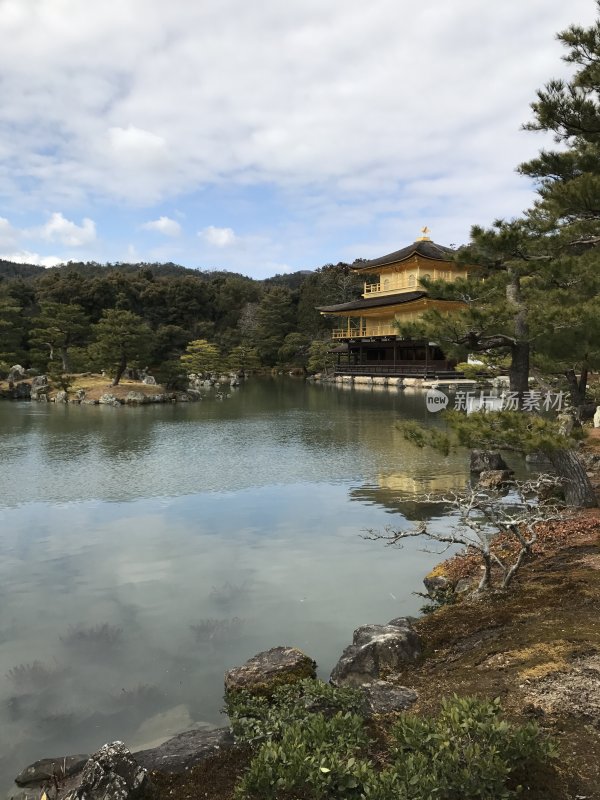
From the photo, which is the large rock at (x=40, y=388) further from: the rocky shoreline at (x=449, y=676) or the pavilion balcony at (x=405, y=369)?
the rocky shoreline at (x=449, y=676)

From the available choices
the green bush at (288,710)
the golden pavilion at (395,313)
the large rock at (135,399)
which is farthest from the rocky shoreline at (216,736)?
the golden pavilion at (395,313)

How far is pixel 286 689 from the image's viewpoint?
3.96m

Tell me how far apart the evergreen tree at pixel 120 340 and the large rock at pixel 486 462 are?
18346 mm

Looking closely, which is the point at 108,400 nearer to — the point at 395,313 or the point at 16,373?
the point at 16,373

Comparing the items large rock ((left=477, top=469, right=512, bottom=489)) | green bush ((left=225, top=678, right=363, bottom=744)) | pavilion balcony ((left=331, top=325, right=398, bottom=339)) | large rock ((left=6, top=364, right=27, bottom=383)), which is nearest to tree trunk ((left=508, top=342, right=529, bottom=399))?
large rock ((left=477, top=469, right=512, bottom=489))

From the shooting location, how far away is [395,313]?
120 feet

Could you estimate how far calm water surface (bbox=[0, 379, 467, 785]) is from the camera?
434 centimetres

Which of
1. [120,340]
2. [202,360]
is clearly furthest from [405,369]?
[120,340]

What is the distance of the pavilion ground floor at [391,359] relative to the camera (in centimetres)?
3294

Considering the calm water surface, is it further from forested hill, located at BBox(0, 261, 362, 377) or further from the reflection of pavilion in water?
forested hill, located at BBox(0, 261, 362, 377)

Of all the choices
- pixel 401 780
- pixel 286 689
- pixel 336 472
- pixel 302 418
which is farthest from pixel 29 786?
pixel 302 418

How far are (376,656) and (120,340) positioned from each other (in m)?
23.7

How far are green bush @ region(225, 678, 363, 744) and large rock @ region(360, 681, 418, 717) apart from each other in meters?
0.09

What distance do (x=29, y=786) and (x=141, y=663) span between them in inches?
61.1
